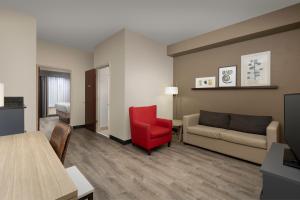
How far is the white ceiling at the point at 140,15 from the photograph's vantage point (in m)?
2.48

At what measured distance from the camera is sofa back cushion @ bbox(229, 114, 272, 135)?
2.89m

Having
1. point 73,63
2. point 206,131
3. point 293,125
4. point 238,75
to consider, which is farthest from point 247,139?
point 73,63

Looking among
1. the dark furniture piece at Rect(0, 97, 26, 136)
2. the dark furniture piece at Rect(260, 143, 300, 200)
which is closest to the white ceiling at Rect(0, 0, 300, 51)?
the dark furniture piece at Rect(0, 97, 26, 136)

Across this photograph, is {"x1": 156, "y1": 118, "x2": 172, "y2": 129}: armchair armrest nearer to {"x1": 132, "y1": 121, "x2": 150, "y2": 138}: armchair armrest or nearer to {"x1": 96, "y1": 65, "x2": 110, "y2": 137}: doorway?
{"x1": 132, "y1": 121, "x2": 150, "y2": 138}: armchair armrest

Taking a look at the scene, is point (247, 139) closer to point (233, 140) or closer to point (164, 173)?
point (233, 140)

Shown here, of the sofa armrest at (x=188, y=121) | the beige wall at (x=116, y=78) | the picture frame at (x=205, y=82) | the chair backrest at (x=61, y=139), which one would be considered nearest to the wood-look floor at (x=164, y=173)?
the sofa armrest at (x=188, y=121)

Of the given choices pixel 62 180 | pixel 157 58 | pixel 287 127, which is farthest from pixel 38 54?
pixel 287 127

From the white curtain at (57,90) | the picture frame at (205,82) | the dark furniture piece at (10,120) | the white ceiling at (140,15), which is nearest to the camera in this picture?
the dark furniture piece at (10,120)

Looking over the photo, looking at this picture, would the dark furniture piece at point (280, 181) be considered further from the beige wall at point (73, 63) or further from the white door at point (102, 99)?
the beige wall at point (73, 63)

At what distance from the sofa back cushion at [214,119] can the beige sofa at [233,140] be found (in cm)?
29

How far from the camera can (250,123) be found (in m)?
3.02

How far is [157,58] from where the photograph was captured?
426cm

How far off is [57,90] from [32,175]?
882cm

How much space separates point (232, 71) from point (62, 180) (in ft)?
12.3
